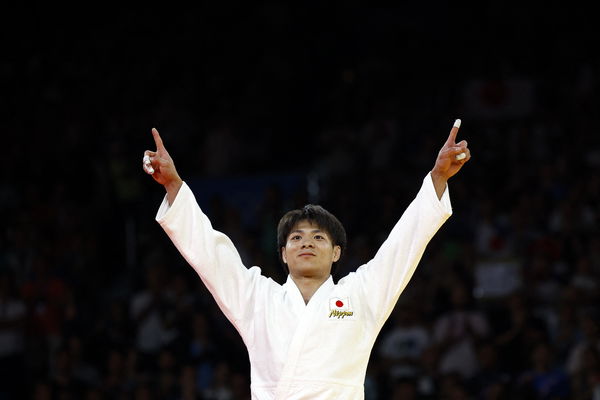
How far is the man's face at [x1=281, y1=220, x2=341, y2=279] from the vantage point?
4527 millimetres

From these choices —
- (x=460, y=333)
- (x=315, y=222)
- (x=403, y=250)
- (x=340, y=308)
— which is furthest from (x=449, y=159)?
(x=460, y=333)

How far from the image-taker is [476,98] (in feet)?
37.7

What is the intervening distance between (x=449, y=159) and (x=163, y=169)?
3.73ft

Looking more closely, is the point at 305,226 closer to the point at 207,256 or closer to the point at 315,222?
the point at 315,222

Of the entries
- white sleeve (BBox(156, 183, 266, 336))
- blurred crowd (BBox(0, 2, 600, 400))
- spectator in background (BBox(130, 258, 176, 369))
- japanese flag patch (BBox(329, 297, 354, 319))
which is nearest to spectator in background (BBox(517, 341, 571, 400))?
blurred crowd (BBox(0, 2, 600, 400))

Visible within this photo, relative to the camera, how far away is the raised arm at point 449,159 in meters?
4.41

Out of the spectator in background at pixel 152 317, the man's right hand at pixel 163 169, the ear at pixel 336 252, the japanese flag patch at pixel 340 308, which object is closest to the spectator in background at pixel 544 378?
the spectator in background at pixel 152 317

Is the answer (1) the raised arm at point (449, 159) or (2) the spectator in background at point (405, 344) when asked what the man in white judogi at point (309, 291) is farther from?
(2) the spectator in background at point (405, 344)

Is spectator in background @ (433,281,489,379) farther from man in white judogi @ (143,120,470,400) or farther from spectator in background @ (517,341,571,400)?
man in white judogi @ (143,120,470,400)

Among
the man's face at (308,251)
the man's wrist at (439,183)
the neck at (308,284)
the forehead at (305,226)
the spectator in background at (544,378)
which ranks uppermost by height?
the man's wrist at (439,183)

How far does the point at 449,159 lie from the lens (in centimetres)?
442

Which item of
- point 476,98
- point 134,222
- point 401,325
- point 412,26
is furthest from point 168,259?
point 412,26

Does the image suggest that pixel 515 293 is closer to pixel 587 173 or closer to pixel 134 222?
pixel 587 173

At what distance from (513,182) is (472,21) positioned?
3268 millimetres
